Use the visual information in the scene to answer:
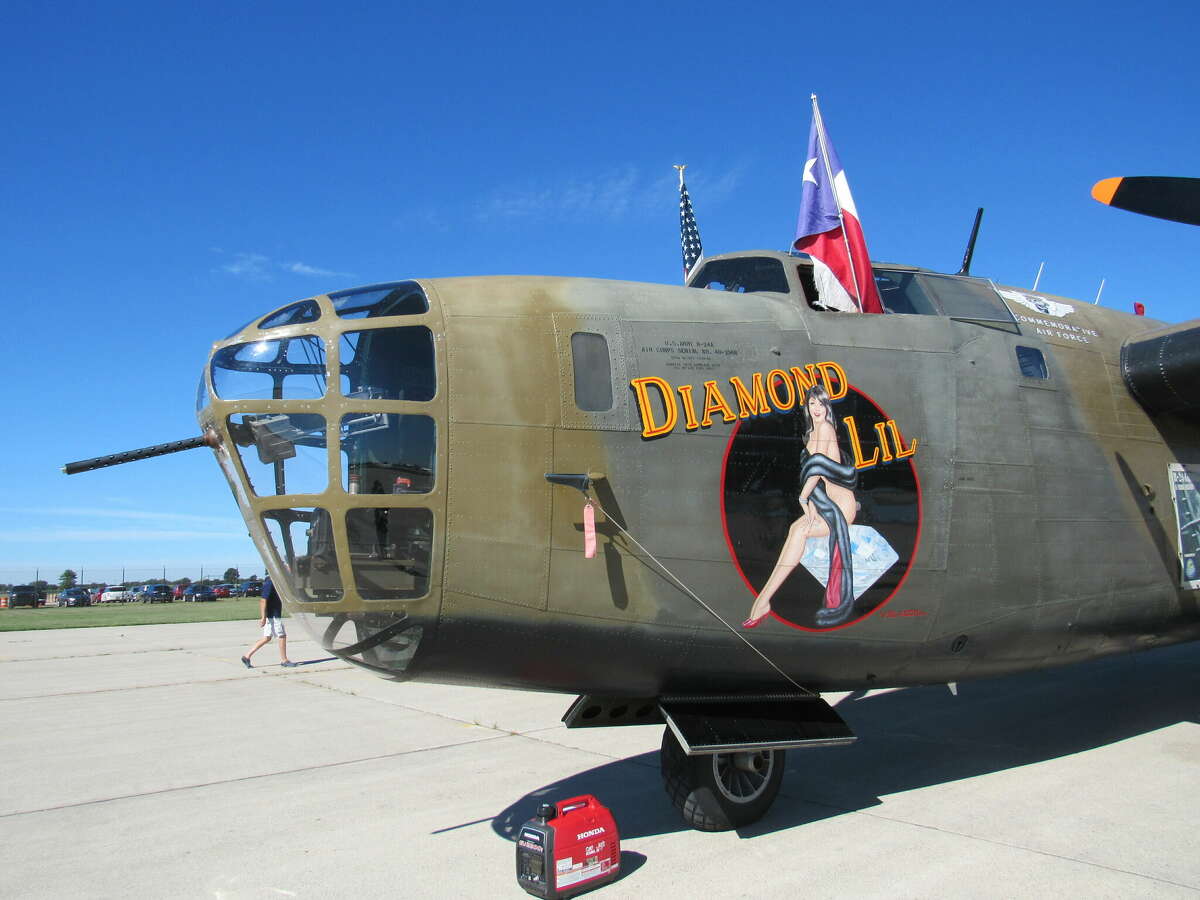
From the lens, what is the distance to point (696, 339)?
6.07 metres

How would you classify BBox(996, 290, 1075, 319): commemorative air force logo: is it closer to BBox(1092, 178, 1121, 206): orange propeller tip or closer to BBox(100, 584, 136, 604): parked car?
BBox(1092, 178, 1121, 206): orange propeller tip

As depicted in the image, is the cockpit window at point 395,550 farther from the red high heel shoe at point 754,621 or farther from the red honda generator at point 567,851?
the red high heel shoe at point 754,621

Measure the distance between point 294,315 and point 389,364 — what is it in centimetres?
75

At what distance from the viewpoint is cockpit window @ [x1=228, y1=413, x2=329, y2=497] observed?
5.29 meters

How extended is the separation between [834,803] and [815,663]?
148 centimetres

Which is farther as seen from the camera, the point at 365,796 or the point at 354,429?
the point at 365,796

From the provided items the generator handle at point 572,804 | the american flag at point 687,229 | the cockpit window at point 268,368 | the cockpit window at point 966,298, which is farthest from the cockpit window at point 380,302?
the american flag at point 687,229

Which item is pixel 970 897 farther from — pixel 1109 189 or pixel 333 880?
pixel 1109 189

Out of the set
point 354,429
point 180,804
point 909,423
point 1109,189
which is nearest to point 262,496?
point 354,429

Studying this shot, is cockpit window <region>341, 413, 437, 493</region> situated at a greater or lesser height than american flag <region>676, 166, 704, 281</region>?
lesser

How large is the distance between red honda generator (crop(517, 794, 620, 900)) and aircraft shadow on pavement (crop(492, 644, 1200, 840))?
0.99 meters

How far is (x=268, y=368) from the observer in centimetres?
542

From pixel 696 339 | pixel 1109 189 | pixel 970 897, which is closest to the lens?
pixel 970 897

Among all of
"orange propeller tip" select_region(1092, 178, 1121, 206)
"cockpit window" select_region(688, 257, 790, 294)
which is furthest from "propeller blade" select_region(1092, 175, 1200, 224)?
"cockpit window" select_region(688, 257, 790, 294)
